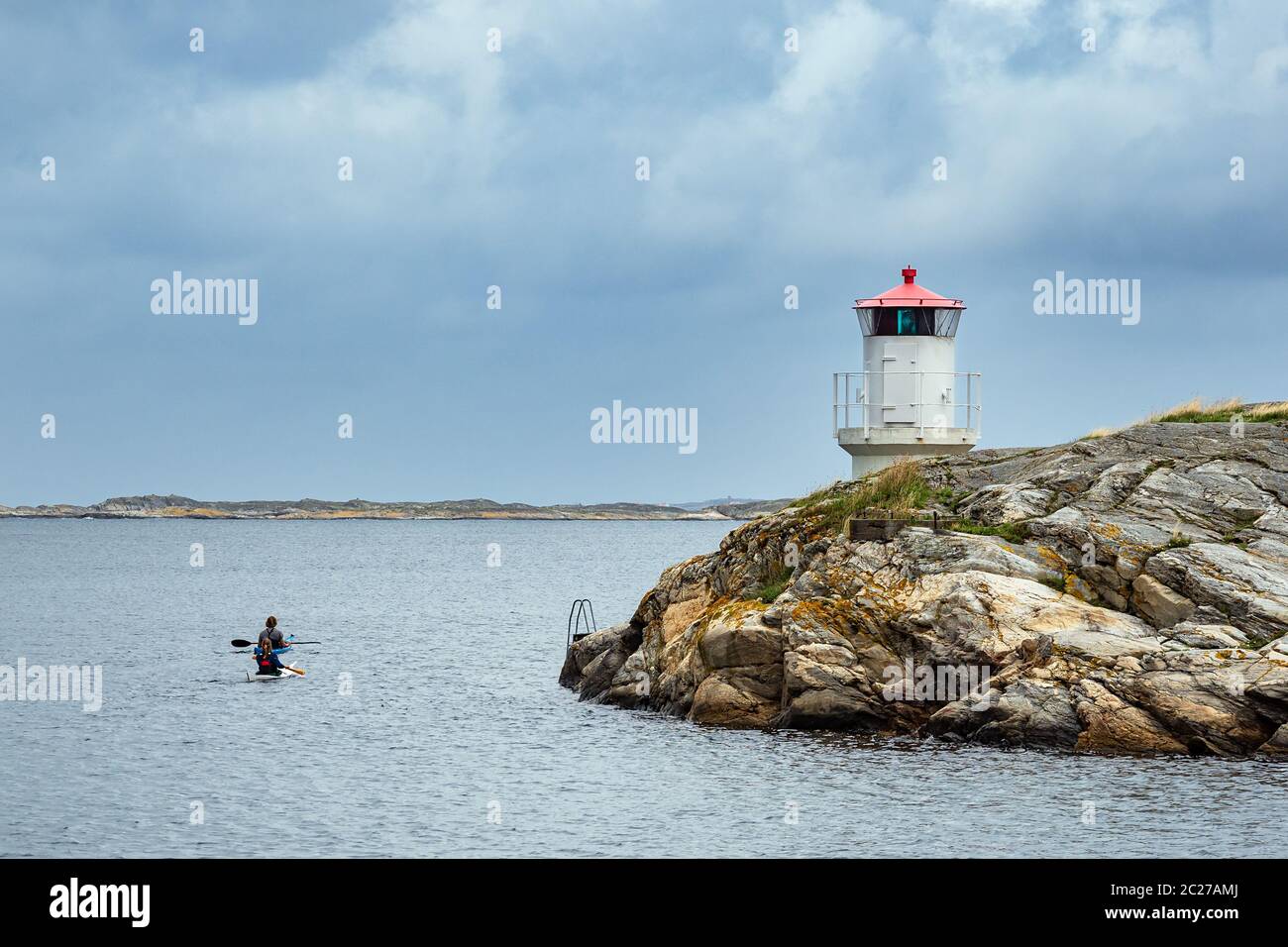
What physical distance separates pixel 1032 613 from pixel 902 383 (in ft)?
35.6

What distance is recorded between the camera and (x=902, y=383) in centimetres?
3734

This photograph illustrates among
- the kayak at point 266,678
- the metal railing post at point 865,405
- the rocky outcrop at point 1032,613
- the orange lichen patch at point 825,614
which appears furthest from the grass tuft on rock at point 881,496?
the kayak at point 266,678

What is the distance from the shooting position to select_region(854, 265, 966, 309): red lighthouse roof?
37.2m

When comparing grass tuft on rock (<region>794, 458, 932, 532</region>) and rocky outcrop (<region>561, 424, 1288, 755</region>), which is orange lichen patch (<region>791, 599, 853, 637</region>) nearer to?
rocky outcrop (<region>561, 424, 1288, 755</region>)

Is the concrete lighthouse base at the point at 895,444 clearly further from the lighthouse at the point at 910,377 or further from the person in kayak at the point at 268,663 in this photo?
the person in kayak at the point at 268,663

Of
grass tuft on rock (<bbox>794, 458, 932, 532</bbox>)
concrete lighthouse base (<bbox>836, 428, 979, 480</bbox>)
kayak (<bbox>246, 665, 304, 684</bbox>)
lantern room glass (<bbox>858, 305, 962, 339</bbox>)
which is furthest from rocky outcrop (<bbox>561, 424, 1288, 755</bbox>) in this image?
kayak (<bbox>246, 665, 304, 684</bbox>)

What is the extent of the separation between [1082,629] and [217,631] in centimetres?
4074

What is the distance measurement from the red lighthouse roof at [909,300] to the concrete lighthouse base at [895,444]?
3044mm

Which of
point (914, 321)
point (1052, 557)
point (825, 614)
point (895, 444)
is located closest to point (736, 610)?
point (825, 614)

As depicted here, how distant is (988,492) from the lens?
32125 millimetres

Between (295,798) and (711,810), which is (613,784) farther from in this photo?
(295,798)

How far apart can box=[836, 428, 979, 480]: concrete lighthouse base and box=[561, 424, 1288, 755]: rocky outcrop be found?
122 inches

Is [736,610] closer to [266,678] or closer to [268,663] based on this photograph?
[268,663]
